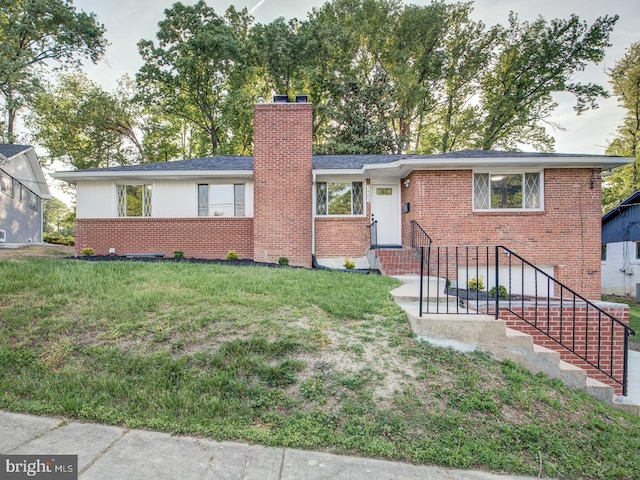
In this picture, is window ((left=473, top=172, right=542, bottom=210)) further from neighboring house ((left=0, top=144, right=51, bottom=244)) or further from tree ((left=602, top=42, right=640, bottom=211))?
neighboring house ((left=0, top=144, right=51, bottom=244))

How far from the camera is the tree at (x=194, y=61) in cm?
1941

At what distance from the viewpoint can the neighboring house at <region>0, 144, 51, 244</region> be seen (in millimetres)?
16109

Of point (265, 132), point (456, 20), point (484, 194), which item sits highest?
point (456, 20)

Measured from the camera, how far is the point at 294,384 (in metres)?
2.89

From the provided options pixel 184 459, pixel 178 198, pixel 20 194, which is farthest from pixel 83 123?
pixel 184 459

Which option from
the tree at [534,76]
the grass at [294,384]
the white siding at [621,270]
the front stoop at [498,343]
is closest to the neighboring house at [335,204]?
the front stoop at [498,343]

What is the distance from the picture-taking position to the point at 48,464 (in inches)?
78.5

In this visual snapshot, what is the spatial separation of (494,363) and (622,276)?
1861 centimetres

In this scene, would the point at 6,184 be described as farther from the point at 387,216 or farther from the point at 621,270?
the point at 621,270

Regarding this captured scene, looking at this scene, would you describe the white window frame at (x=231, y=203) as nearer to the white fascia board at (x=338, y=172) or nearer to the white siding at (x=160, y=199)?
the white siding at (x=160, y=199)

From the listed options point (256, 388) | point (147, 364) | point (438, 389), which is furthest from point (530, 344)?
point (147, 364)

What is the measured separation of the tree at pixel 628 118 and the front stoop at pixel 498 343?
23.3m

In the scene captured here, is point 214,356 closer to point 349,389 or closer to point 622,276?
point 349,389

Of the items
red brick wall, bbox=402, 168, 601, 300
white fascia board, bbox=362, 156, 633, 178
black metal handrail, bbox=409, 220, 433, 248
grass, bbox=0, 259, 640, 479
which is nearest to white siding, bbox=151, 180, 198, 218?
grass, bbox=0, 259, 640, 479
